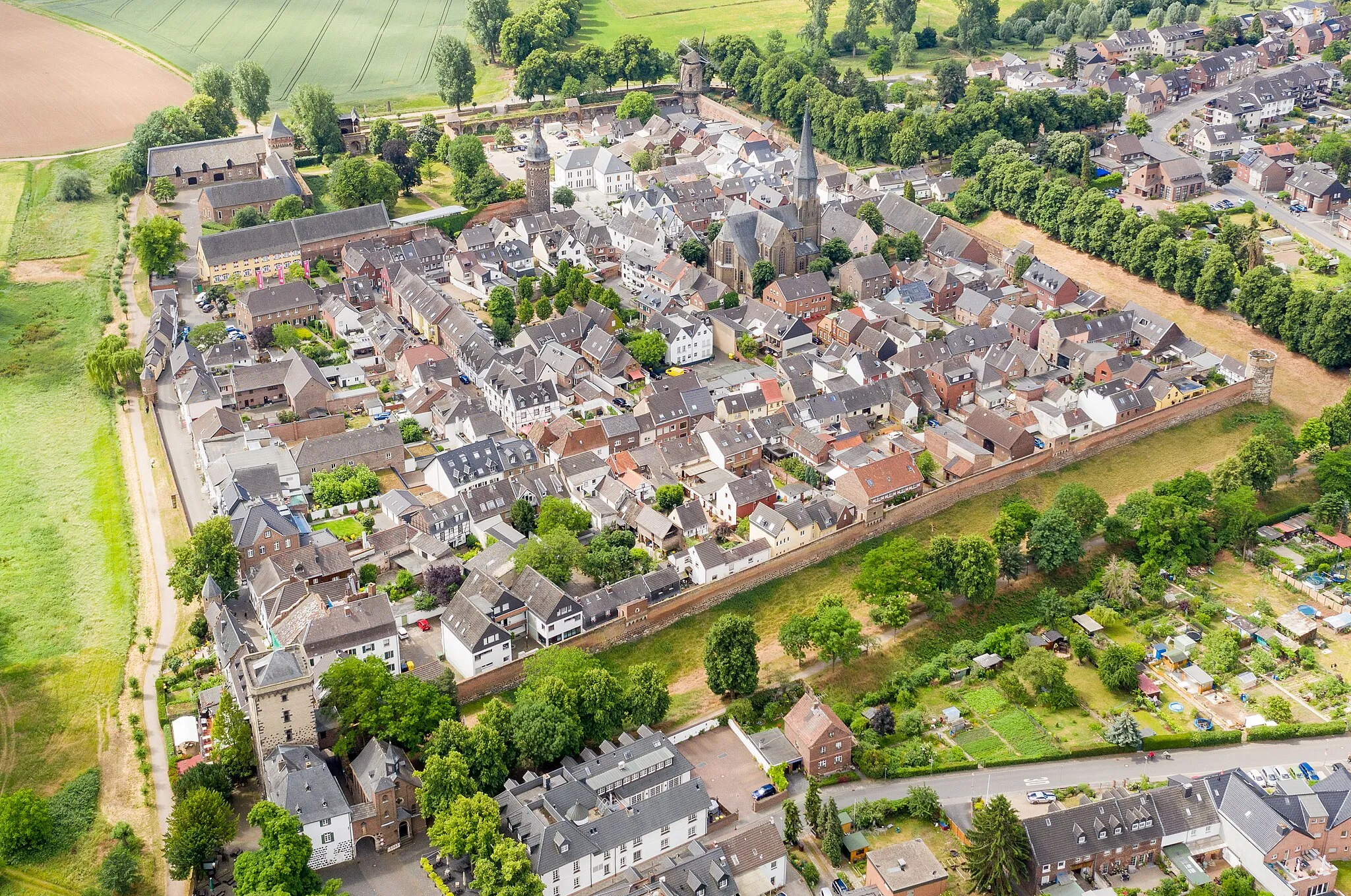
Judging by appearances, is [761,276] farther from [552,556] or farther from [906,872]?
[906,872]

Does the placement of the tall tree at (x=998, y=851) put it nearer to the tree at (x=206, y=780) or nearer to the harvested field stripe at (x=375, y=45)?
the tree at (x=206, y=780)

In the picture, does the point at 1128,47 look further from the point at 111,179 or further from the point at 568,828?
the point at 568,828

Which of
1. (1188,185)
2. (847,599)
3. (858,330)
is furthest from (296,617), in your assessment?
(1188,185)

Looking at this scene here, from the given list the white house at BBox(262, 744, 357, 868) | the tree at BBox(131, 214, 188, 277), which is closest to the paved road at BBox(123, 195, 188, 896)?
the white house at BBox(262, 744, 357, 868)

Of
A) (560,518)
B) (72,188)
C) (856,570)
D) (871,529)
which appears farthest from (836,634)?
(72,188)

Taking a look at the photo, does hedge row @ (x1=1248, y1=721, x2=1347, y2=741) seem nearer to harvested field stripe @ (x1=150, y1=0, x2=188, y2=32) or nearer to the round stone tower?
the round stone tower

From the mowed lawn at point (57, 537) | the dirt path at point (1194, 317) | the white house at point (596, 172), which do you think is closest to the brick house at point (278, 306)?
the mowed lawn at point (57, 537)
